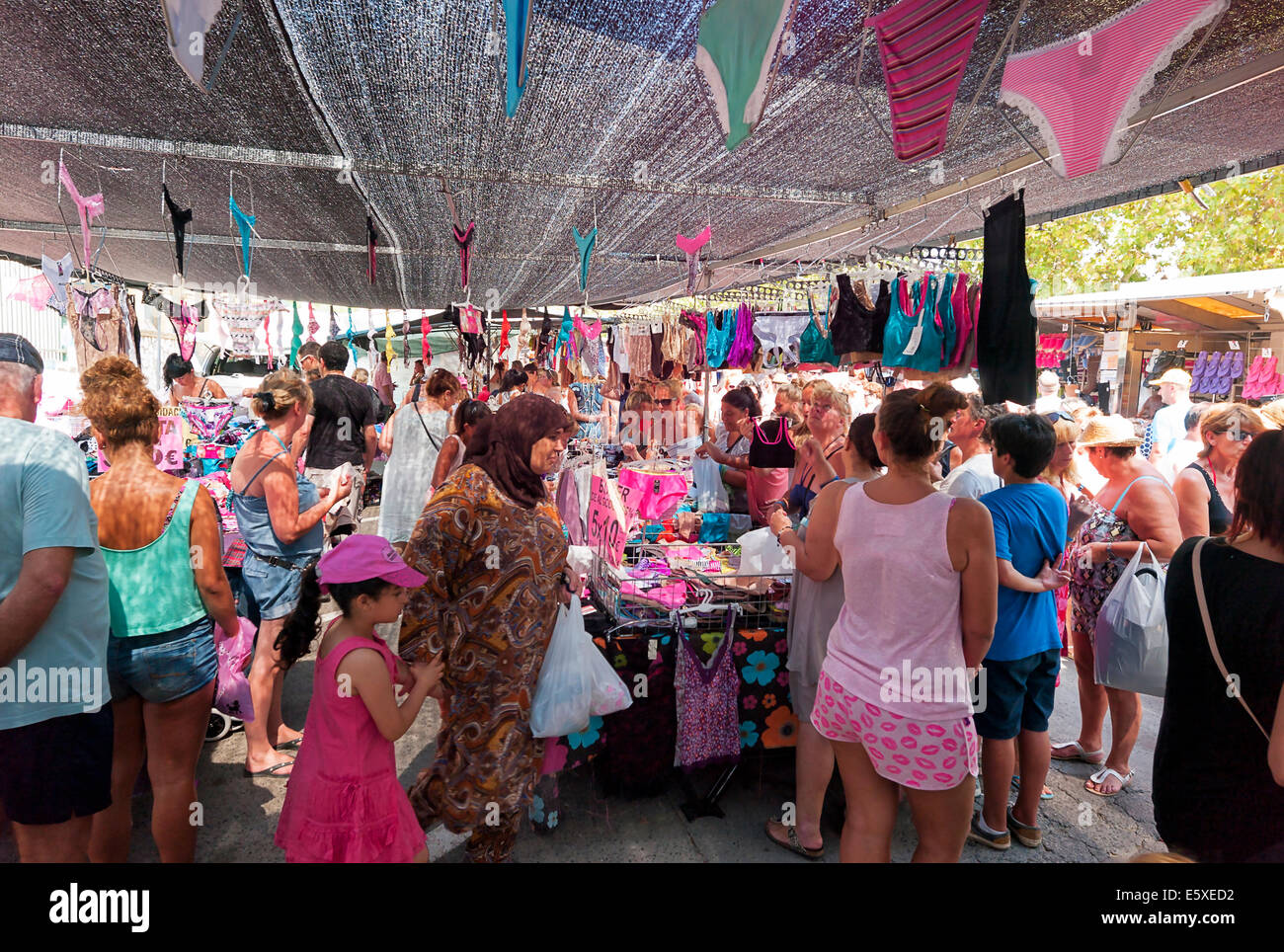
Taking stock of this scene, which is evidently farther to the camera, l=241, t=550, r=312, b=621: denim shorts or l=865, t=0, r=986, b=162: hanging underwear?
l=241, t=550, r=312, b=621: denim shorts

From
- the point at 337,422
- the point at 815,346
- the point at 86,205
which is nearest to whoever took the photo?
the point at 337,422

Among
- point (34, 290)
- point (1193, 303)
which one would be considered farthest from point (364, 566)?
point (1193, 303)

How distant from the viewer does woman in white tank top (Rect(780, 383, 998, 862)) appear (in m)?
1.81

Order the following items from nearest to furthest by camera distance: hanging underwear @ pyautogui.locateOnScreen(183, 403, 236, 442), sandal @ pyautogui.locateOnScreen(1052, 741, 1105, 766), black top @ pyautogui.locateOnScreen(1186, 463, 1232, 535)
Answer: black top @ pyautogui.locateOnScreen(1186, 463, 1232, 535) < sandal @ pyautogui.locateOnScreen(1052, 741, 1105, 766) < hanging underwear @ pyautogui.locateOnScreen(183, 403, 236, 442)

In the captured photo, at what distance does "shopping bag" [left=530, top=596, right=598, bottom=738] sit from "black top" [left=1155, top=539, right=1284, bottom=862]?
1631mm

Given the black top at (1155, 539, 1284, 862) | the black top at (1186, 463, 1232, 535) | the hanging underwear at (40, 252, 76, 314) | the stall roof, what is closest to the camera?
the black top at (1155, 539, 1284, 862)

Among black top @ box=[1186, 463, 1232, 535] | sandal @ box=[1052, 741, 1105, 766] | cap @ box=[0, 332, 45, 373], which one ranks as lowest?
sandal @ box=[1052, 741, 1105, 766]

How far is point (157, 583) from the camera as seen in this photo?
200cm

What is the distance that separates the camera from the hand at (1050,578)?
2568 mm

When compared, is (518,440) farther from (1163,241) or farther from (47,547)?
(1163,241)

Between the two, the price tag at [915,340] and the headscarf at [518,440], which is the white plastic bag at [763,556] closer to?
the headscarf at [518,440]

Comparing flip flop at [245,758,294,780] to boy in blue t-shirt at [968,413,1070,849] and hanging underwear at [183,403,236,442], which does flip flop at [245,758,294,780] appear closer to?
boy in blue t-shirt at [968,413,1070,849]

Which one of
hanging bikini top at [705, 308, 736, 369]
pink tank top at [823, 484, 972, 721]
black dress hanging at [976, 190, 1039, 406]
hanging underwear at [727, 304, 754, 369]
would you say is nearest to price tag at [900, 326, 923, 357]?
black dress hanging at [976, 190, 1039, 406]

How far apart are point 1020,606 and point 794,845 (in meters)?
1.33
